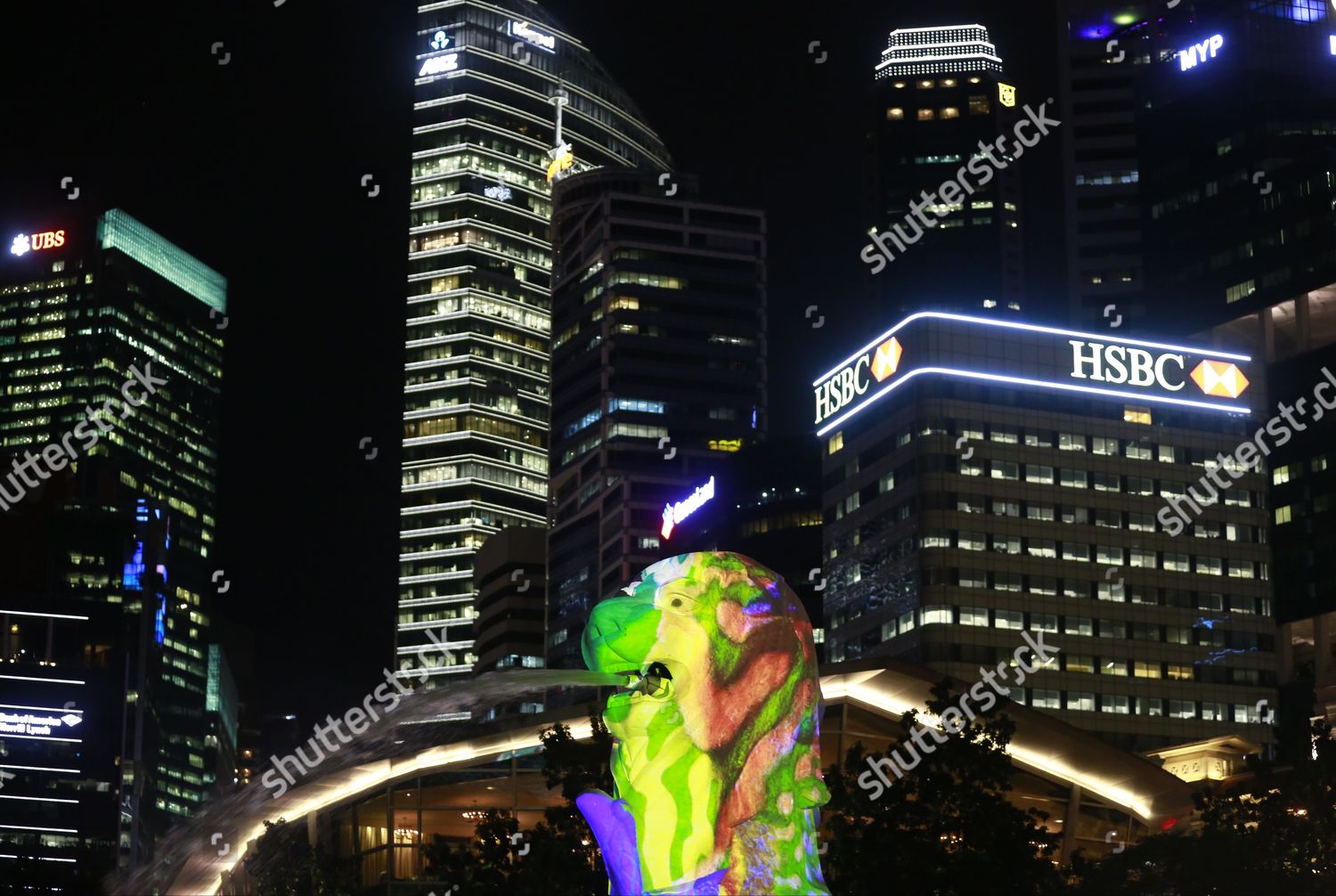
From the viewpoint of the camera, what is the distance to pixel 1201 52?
608 feet

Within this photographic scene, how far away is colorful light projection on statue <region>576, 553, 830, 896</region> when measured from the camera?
1891 centimetres

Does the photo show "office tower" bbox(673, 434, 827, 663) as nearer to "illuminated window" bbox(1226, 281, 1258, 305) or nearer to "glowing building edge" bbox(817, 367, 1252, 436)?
"glowing building edge" bbox(817, 367, 1252, 436)

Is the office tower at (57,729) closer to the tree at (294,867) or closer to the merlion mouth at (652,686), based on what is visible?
the tree at (294,867)

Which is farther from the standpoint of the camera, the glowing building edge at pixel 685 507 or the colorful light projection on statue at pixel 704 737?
the glowing building edge at pixel 685 507

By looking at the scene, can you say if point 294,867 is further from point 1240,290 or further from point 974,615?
point 1240,290

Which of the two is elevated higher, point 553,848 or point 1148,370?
point 1148,370

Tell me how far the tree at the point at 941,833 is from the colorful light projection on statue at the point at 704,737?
696 inches

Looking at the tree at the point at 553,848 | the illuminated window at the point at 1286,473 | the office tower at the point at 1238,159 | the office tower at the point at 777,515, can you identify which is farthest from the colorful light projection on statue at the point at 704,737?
the office tower at the point at 1238,159

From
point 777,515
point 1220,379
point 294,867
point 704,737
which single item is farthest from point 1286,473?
point 704,737

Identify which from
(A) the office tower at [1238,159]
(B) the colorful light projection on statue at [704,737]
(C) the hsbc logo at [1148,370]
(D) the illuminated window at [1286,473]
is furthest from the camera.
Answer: (A) the office tower at [1238,159]

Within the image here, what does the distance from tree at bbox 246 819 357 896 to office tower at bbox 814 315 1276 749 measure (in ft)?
289

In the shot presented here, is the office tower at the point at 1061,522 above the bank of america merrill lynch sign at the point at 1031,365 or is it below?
below

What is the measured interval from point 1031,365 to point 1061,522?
41.2 ft

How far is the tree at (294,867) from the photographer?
53.4 meters
